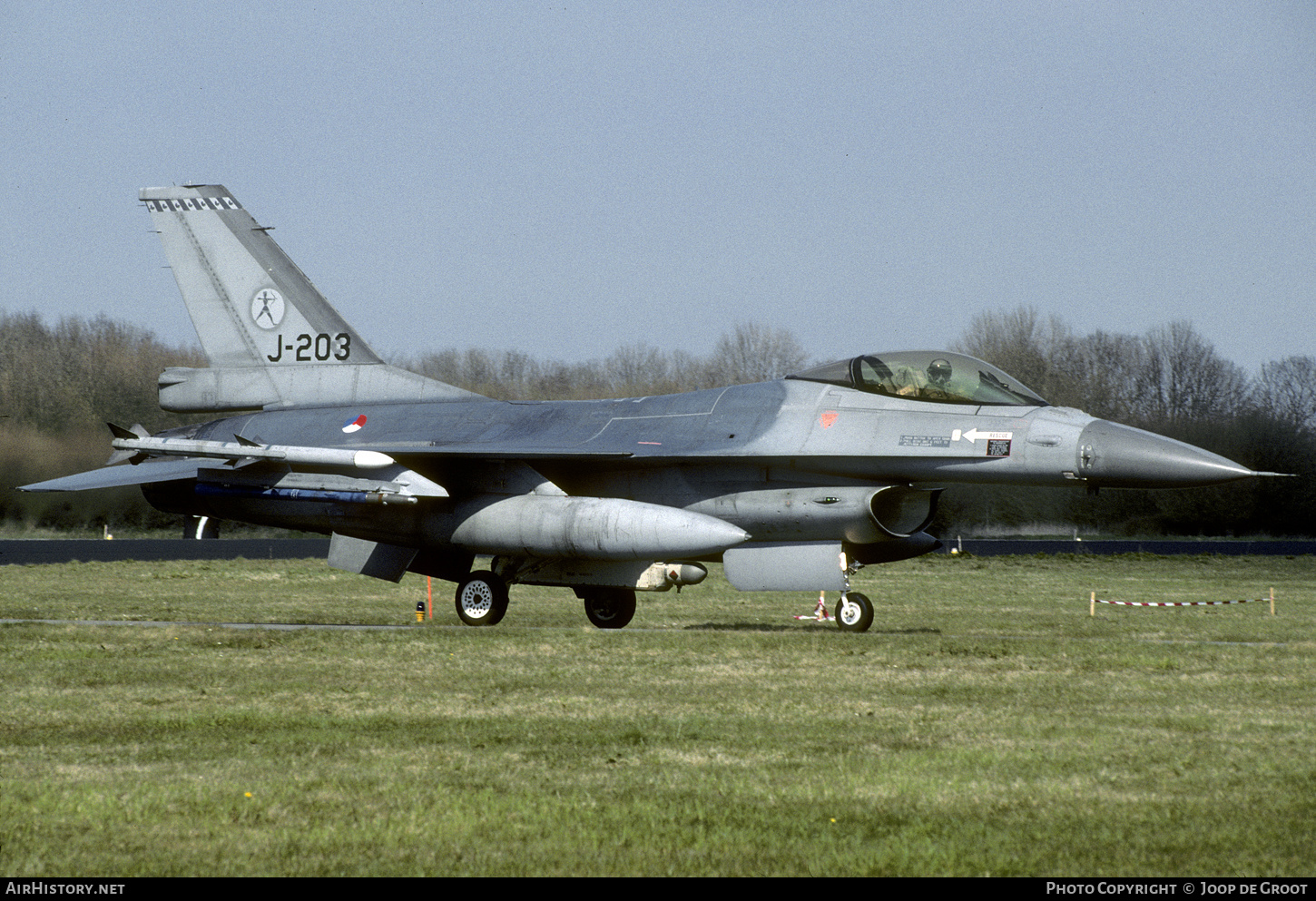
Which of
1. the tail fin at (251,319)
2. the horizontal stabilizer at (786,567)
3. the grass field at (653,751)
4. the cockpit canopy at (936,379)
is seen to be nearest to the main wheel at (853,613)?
the horizontal stabilizer at (786,567)

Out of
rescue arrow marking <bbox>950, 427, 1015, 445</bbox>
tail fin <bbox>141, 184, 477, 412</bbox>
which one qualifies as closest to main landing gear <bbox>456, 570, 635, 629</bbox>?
tail fin <bbox>141, 184, 477, 412</bbox>

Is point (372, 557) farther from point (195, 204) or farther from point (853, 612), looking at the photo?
point (853, 612)

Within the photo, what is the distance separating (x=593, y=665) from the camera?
481 inches

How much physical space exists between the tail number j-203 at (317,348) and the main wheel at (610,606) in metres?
4.77

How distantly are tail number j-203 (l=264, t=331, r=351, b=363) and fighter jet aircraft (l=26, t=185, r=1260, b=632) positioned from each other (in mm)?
25

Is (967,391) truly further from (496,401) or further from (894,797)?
(894,797)

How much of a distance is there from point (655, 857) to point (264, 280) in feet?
49.1

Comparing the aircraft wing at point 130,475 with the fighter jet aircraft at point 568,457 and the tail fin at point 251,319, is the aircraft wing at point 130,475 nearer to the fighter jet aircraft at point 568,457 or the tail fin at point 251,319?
the fighter jet aircraft at point 568,457

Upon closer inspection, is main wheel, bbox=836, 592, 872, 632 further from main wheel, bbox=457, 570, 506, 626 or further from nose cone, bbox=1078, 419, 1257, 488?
main wheel, bbox=457, 570, 506, 626

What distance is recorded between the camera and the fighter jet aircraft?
14742 millimetres

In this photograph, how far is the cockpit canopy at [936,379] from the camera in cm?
1486

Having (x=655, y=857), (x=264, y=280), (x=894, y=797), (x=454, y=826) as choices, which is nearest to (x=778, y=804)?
(x=894, y=797)

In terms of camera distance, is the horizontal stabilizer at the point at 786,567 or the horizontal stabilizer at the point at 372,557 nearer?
the horizontal stabilizer at the point at 786,567

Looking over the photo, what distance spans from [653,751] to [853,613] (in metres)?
7.96
